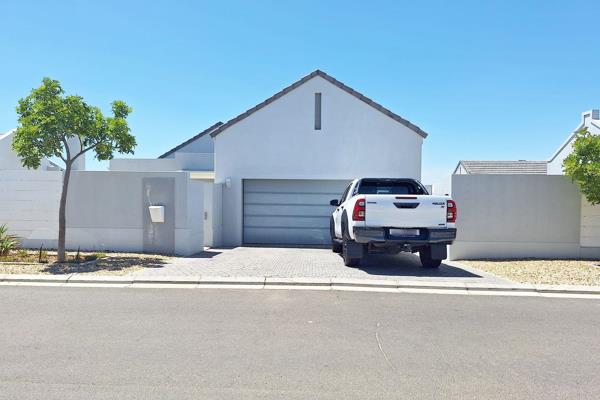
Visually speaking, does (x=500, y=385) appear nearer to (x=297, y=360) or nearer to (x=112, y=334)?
(x=297, y=360)

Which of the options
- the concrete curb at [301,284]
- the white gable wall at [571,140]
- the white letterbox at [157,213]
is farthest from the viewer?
the white gable wall at [571,140]

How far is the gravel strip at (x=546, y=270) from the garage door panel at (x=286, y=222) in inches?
207

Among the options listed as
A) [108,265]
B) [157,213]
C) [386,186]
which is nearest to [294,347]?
[108,265]

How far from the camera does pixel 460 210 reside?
11320 mm

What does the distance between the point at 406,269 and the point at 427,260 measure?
53cm

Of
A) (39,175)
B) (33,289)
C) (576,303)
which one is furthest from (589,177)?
(39,175)

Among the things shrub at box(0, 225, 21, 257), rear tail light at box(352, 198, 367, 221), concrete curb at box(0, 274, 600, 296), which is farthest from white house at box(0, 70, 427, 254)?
rear tail light at box(352, 198, 367, 221)

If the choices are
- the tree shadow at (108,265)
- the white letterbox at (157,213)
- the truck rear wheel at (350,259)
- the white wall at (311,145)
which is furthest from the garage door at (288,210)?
the truck rear wheel at (350,259)

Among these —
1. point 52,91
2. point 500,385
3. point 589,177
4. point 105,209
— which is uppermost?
point 52,91

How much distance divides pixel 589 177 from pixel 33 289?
11921 mm

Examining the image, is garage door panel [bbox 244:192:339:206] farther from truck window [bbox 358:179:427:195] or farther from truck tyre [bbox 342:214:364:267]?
truck tyre [bbox 342:214:364:267]

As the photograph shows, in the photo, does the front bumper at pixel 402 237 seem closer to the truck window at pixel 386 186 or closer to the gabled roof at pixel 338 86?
the truck window at pixel 386 186

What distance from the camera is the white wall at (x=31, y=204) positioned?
12.0 metres

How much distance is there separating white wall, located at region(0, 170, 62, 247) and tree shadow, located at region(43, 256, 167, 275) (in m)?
2.80
